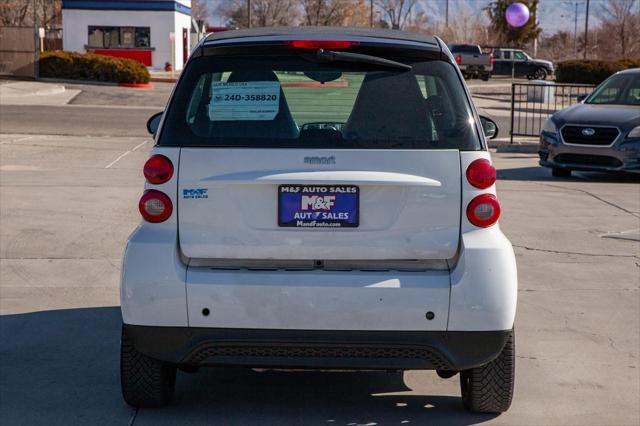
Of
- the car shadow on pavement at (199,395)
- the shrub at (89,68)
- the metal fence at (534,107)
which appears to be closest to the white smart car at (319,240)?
the car shadow on pavement at (199,395)

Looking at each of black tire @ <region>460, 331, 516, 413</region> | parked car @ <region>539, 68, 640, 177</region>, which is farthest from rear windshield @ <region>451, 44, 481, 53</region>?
black tire @ <region>460, 331, 516, 413</region>

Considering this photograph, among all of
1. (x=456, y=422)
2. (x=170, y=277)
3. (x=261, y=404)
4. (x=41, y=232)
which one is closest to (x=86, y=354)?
(x=261, y=404)

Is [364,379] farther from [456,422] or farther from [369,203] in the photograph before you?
[369,203]

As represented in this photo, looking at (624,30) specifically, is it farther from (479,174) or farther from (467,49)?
(479,174)

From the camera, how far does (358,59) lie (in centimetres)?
476

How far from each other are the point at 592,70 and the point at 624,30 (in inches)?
704

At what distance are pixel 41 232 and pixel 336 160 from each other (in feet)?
19.2

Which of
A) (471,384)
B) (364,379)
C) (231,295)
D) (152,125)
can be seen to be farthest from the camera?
(152,125)

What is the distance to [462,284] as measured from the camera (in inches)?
181

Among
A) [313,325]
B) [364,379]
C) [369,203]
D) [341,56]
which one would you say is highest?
[341,56]

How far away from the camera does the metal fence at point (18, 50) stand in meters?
39.5

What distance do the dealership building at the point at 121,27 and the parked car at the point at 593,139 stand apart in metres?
42.5

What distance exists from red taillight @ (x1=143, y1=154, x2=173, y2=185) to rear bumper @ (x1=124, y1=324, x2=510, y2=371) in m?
0.67

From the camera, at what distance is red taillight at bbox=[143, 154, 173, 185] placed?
185 inches
